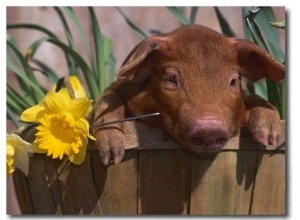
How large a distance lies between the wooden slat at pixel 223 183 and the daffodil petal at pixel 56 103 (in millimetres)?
251

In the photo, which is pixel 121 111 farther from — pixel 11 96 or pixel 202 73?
pixel 11 96

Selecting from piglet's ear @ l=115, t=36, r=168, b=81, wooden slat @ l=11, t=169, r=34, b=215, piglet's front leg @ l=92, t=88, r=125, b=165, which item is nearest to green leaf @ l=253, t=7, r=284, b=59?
piglet's ear @ l=115, t=36, r=168, b=81

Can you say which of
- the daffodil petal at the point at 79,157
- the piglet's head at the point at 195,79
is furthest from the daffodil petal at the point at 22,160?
the piglet's head at the point at 195,79

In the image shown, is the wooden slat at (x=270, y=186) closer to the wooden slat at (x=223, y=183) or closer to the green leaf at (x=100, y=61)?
the wooden slat at (x=223, y=183)

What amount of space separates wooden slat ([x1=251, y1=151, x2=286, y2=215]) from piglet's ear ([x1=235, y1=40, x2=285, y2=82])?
151 millimetres

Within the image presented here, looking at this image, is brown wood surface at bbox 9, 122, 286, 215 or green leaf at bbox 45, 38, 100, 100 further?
green leaf at bbox 45, 38, 100, 100

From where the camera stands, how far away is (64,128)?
3.61ft

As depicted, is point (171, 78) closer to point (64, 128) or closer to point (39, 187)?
point (64, 128)

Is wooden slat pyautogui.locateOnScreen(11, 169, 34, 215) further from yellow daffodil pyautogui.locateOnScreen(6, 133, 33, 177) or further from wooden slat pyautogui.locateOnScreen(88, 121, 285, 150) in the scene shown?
wooden slat pyautogui.locateOnScreen(88, 121, 285, 150)

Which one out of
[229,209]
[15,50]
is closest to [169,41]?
[229,209]

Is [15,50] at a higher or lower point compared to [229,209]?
higher

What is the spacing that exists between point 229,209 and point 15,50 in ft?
2.17

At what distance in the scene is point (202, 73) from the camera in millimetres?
1096

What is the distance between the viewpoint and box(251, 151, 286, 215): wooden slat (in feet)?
3.89
